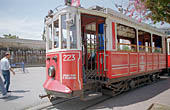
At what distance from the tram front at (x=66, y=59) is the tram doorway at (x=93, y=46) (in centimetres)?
93

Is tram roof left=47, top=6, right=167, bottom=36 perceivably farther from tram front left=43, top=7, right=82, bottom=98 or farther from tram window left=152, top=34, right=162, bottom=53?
tram window left=152, top=34, right=162, bottom=53

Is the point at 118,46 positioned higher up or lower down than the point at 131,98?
higher up

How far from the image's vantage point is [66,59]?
3832 mm

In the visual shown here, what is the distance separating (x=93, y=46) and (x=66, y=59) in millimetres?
1756

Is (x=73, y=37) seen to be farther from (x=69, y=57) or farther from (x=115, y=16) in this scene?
(x=115, y=16)

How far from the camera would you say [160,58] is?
27.5 ft

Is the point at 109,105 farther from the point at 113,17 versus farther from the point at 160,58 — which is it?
the point at 160,58

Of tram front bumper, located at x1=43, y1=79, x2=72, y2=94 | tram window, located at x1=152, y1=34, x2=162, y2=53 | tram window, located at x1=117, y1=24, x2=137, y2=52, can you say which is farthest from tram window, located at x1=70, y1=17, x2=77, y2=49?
tram window, located at x1=152, y1=34, x2=162, y2=53

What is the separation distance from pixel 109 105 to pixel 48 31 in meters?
3.38

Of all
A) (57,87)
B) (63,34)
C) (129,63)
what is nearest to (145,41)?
(129,63)

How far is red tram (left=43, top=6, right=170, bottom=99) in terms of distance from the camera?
387cm

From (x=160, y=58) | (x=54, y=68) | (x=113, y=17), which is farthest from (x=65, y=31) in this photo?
(x=160, y=58)

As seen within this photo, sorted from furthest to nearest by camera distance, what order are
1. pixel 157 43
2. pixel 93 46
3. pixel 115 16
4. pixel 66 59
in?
pixel 157 43 < pixel 93 46 < pixel 115 16 < pixel 66 59

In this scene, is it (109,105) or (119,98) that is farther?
(119,98)
